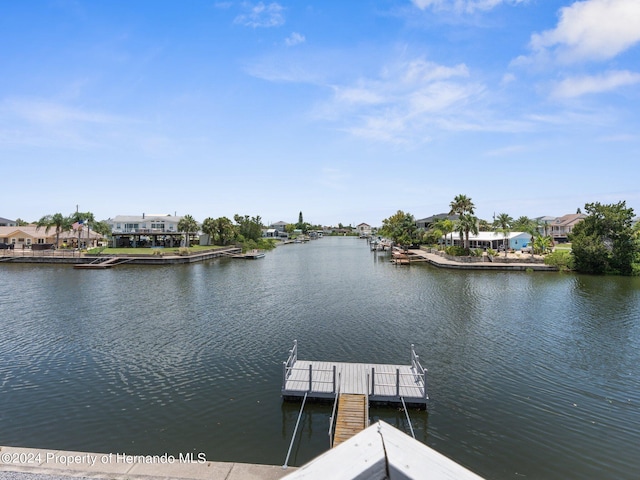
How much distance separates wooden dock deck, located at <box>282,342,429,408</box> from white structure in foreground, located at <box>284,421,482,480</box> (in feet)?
43.1

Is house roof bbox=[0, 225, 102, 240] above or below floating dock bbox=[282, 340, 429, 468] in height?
above

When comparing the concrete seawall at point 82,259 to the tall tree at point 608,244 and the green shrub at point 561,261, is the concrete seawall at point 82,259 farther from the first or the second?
the tall tree at point 608,244

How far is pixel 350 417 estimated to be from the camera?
13562 mm

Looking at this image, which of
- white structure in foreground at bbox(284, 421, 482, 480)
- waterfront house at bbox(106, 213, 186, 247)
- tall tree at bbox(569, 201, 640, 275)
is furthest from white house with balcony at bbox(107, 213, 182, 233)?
white structure in foreground at bbox(284, 421, 482, 480)

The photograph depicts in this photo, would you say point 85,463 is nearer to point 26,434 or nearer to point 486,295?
point 26,434

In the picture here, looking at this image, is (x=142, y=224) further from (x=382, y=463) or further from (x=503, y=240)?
(x=382, y=463)

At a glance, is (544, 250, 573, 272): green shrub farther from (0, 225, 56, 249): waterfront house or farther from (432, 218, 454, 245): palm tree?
(0, 225, 56, 249): waterfront house

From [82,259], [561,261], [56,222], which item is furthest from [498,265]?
[56,222]

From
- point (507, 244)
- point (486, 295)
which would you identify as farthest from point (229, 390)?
point (507, 244)

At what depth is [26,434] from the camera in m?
13.5

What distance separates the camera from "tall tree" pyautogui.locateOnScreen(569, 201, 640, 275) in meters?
51.2

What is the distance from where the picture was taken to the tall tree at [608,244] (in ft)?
168

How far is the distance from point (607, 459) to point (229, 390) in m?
14.0

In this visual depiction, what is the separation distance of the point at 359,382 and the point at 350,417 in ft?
9.86
